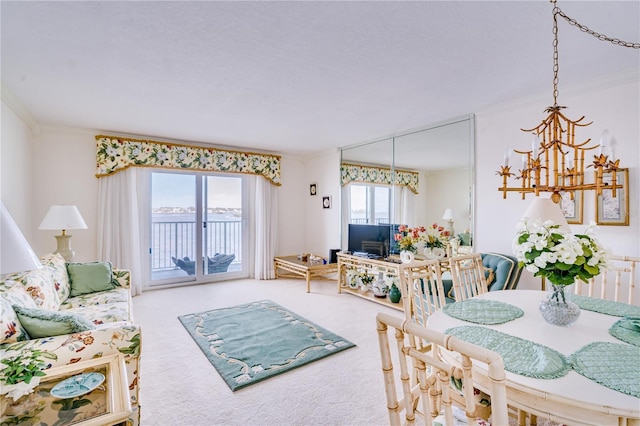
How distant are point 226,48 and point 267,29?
39 centimetres

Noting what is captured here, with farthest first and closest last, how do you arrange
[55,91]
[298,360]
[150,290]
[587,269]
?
[150,290] < [55,91] < [298,360] < [587,269]

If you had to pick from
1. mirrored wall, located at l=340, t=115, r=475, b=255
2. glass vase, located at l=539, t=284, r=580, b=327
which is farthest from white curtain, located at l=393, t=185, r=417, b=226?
glass vase, located at l=539, t=284, r=580, b=327

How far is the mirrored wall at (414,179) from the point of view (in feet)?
12.1

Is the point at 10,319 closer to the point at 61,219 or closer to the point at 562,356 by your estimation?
the point at 61,219

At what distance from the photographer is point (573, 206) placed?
2.82m

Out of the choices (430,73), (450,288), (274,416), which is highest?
(430,73)

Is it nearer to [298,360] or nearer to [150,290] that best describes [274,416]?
[298,360]

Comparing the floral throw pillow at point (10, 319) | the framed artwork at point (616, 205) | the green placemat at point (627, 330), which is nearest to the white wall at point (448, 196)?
the framed artwork at point (616, 205)

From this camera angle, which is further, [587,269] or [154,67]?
[154,67]

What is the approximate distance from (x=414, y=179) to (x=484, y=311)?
2939 mm

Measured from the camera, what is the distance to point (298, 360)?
8.64 feet

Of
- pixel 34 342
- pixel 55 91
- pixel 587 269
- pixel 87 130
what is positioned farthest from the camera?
pixel 87 130

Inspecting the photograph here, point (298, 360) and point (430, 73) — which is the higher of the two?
point (430, 73)

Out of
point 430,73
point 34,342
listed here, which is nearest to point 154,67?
point 34,342
